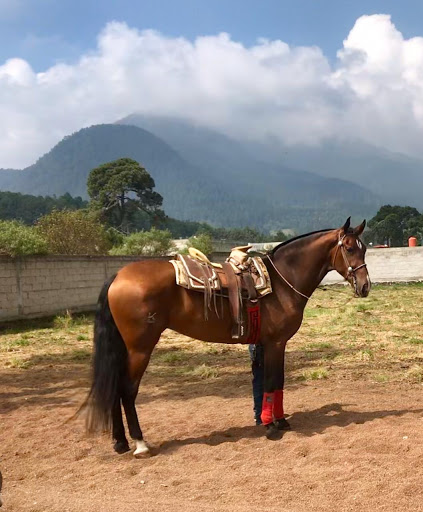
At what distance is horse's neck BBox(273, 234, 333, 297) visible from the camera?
19.2 feet

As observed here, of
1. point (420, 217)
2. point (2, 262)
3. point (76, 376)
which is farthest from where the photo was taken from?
point (420, 217)

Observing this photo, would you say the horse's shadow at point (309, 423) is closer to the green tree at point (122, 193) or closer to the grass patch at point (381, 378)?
the grass patch at point (381, 378)

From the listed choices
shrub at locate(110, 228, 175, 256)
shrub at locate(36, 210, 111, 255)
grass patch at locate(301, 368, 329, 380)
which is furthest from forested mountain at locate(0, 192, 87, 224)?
grass patch at locate(301, 368, 329, 380)

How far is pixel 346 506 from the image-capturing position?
3721 mm

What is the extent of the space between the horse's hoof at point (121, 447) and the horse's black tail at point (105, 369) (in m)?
0.20

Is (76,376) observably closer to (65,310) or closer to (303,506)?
(303,506)

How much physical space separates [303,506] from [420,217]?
84.4 meters

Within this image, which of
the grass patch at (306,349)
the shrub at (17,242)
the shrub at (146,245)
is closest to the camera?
the grass patch at (306,349)

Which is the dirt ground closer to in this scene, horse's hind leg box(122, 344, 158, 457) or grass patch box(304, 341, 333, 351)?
horse's hind leg box(122, 344, 158, 457)

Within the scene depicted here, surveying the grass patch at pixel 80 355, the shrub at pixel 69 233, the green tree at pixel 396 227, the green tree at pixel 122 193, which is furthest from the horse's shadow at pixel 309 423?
the green tree at pixel 396 227

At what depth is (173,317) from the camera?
5.42 m

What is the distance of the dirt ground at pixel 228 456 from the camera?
3949mm

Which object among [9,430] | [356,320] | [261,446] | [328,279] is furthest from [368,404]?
[328,279]

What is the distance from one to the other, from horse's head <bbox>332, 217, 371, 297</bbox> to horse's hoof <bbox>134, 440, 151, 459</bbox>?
2.72 m
